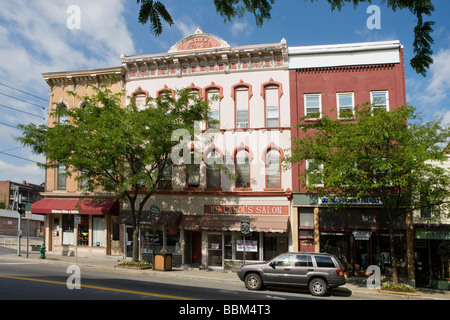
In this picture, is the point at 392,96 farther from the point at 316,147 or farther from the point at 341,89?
the point at 316,147

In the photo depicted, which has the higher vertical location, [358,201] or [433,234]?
[358,201]

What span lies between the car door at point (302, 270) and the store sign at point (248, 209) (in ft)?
19.4

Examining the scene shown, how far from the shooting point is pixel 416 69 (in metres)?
4.34

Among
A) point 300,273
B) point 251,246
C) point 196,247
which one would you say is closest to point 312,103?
point 251,246

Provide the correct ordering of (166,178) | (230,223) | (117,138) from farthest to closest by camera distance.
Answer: (166,178) → (230,223) → (117,138)

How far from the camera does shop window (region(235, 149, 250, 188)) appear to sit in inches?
862

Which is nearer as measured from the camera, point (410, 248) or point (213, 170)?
point (410, 248)

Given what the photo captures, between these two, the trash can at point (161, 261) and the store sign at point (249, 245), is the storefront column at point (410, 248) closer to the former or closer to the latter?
the store sign at point (249, 245)

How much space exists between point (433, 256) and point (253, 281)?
10495 mm

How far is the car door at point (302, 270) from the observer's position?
14578mm

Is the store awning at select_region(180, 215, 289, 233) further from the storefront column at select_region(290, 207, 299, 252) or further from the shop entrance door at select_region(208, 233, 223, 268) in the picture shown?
the shop entrance door at select_region(208, 233, 223, 268)

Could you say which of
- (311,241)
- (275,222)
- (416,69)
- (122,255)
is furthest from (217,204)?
(416,69)

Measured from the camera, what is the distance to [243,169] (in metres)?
22.0

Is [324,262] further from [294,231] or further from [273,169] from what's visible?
[273,169]
